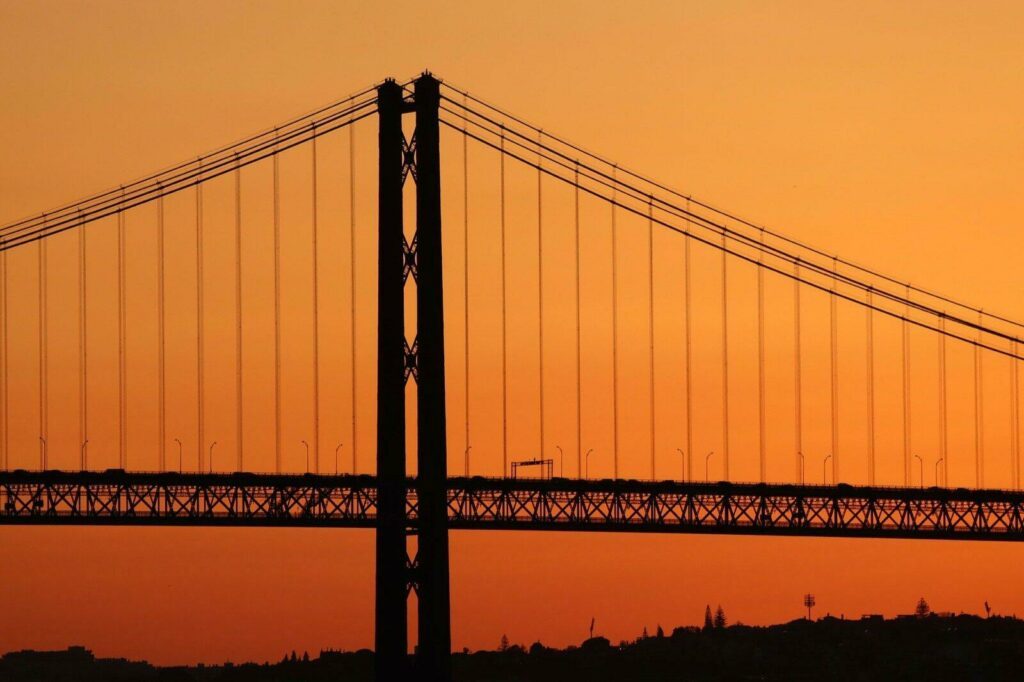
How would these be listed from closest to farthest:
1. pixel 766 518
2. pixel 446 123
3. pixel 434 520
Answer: pixel 434 520
pixel 446 123
pixel 766 518

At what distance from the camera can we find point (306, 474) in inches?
4764

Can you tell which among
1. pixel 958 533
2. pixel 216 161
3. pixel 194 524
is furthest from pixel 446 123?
pixel 958 533

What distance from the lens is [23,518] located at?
397 feet

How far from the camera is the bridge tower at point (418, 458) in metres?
102

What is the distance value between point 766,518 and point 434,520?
26101mm

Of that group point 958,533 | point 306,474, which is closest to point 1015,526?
point 958,533

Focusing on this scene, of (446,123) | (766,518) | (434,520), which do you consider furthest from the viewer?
(766,518)

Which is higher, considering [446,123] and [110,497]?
[446,123]

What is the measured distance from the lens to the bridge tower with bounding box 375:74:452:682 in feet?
334

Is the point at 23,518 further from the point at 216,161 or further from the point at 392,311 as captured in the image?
the point at 392,311

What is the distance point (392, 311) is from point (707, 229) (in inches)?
1033

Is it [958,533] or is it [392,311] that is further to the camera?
[958,533]

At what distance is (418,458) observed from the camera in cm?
10238

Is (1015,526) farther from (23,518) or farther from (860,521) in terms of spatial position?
(23,518)
